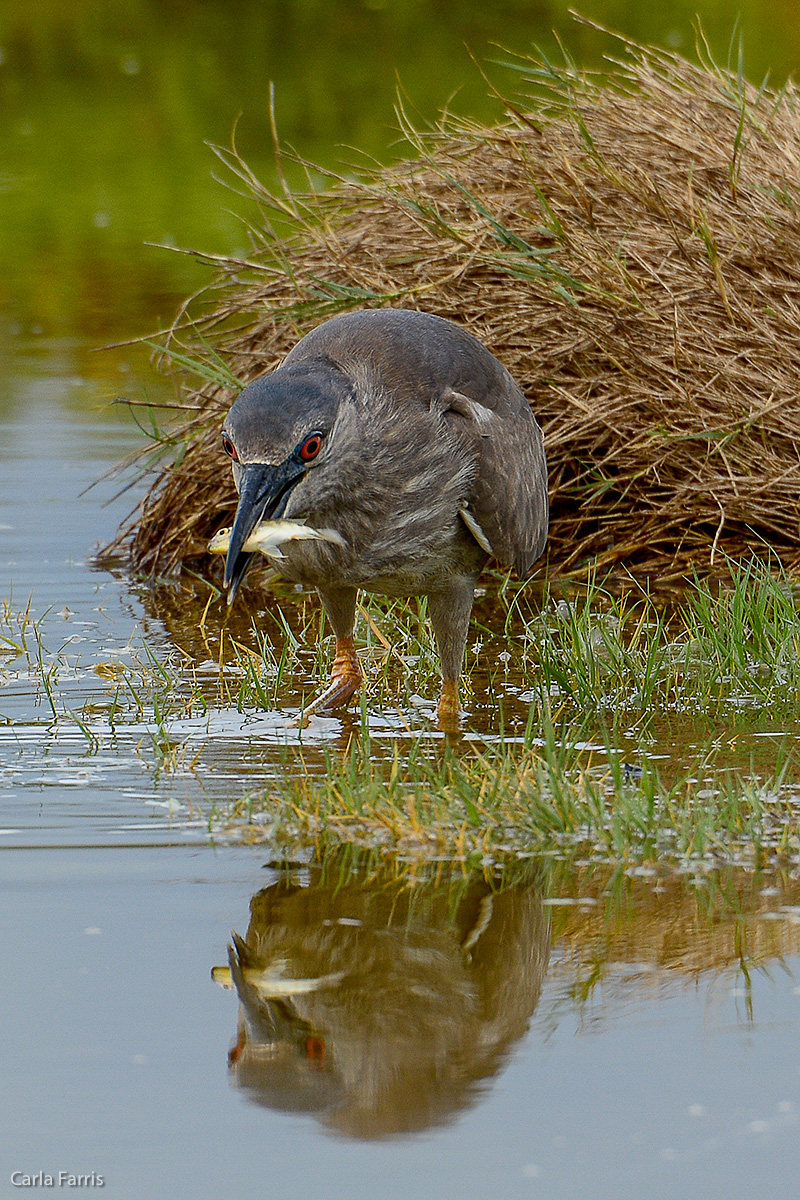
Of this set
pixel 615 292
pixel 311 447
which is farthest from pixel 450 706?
pixel 615 292

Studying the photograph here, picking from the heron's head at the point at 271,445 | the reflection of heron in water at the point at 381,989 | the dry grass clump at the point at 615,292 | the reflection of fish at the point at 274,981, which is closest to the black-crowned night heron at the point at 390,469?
the heron's head at the point at 271,445

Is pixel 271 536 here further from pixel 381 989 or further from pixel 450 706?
pixel 381 989

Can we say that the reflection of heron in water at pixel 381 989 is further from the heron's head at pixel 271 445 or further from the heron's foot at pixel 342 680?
the heron's foot at pixel 342 680

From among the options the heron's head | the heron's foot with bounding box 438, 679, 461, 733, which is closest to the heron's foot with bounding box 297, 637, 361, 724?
the heron's foot with bounding box 438, 679, 461, 733

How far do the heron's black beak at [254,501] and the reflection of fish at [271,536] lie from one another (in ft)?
0.06

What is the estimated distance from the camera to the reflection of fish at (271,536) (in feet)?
15.3

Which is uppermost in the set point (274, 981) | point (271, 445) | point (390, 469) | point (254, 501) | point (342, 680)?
point (271, 445)

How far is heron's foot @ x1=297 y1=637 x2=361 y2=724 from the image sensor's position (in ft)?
19.1

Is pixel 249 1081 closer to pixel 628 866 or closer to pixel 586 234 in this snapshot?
pixel 628 866

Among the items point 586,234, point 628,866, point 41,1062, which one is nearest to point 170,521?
point 586,234

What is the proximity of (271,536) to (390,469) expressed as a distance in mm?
671

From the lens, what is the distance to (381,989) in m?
3.68

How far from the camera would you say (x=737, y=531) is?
768cm

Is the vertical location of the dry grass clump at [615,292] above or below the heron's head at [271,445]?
below
